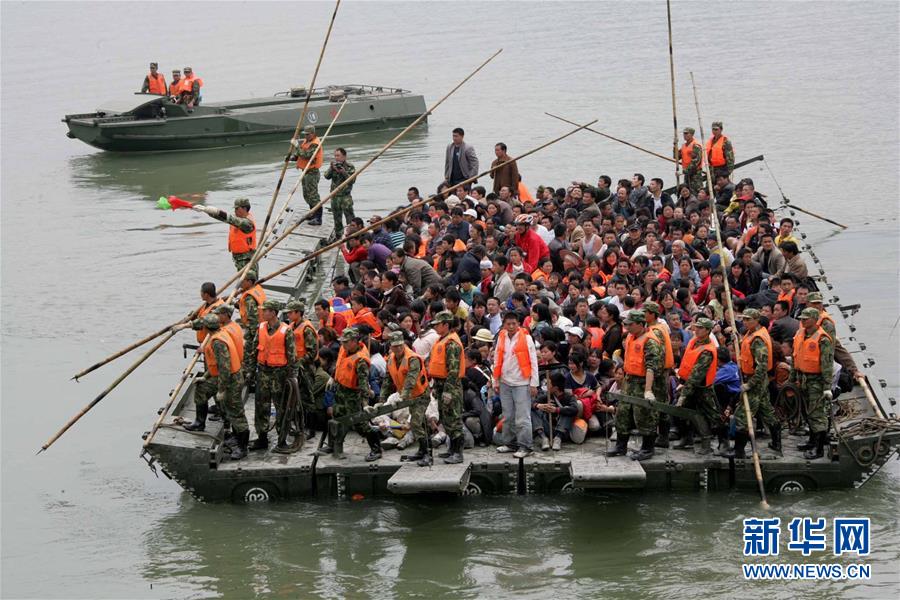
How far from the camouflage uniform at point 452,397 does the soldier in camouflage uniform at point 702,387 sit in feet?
7.31

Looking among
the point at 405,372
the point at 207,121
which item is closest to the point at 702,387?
the point at 405,372

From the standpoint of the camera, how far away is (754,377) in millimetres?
13117

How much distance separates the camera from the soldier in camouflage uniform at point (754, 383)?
43.0ft

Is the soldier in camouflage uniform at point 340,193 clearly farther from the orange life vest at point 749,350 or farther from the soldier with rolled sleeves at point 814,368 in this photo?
the soldier with rolled sleeves at point 814,368

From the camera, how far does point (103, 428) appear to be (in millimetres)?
17156

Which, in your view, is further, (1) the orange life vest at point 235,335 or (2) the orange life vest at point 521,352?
(1) the orange life vest at point 235,335

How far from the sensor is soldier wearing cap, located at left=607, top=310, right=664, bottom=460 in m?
13.1

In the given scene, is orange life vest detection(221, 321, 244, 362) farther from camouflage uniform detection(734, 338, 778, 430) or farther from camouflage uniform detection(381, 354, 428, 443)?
camouflage uniform detection(734, 338, 778, 430)

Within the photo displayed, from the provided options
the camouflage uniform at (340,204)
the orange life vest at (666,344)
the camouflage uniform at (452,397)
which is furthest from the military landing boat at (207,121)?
the orange life vest at (666,344)

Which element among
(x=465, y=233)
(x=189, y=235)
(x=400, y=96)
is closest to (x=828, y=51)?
(x=400, y=96)

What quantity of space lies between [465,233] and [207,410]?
229 inches

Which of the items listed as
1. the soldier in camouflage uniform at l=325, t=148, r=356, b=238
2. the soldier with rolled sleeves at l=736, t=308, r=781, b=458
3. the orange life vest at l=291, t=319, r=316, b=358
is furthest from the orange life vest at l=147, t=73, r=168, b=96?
the soldier with rolled sleeves at l=736, t=308, r=781, b=458

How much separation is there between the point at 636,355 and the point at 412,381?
2268 mm

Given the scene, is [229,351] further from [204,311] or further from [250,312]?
[250,312]
